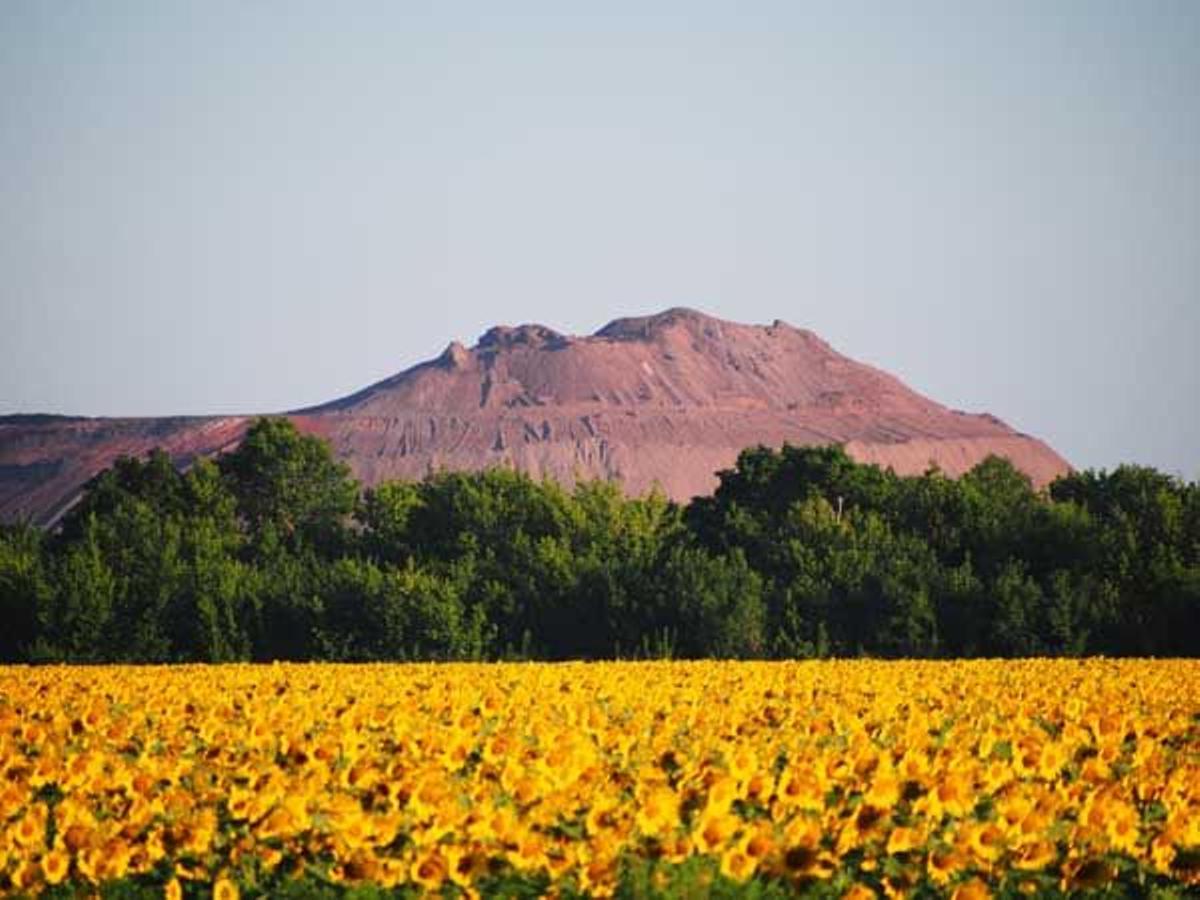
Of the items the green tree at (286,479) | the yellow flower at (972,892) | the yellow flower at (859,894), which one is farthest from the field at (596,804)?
the green tree at (286,479)

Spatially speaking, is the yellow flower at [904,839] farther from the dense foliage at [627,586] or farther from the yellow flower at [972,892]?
the dense foliage at [627,586]

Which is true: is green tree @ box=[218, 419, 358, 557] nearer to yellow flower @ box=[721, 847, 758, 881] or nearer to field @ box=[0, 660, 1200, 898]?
field @ box=[0, 660, 1200, 898]

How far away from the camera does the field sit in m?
11.1

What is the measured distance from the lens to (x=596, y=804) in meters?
11.4

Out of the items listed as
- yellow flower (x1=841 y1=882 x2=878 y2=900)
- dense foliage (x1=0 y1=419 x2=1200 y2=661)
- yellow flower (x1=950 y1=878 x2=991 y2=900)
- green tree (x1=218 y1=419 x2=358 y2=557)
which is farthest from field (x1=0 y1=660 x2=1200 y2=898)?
green tree (x1=218 y1=419 x2=358 y2=557)

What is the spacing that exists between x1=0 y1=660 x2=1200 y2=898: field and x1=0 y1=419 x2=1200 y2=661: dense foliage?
4297cm

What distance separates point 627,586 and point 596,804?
2341 inches

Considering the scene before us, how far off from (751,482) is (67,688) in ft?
266

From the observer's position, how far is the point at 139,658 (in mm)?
66875

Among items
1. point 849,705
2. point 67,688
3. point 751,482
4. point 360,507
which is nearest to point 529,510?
point 751,482

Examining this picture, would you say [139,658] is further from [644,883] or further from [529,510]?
[644,883]

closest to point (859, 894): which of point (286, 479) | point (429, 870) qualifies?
point (429, 870)

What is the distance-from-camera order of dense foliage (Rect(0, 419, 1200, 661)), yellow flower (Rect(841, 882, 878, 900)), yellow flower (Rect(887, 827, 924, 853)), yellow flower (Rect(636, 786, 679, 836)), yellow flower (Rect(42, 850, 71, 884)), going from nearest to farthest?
yellow flower (Rect(841, 882, 878, 900))
yellow flower (Rect(636, 786, 679, 836))
yellow flower (Rect(887, 827, 924, 853))
yellow flower (Rect(42, 850, 71, 884))
dense foliage (Rect(0, 419, 1200, 661))

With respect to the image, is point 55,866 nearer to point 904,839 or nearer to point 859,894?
point 859,894
